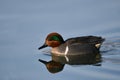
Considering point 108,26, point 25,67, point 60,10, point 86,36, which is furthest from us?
point 60,10

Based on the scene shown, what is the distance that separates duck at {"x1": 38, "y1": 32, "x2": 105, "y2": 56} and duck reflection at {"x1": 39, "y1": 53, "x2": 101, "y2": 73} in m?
0.18

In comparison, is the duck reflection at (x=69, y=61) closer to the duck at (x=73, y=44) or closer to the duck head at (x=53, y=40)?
the duck at (x=73, y=44)

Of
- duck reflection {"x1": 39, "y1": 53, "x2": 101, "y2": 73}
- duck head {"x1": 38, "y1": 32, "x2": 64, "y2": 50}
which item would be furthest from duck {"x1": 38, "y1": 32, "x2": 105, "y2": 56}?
duck reflection {"x1": 39, "y1": 53, "x2": 101, "y2": 73}

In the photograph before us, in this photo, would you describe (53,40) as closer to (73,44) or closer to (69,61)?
(73,44)

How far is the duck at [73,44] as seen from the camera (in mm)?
14008

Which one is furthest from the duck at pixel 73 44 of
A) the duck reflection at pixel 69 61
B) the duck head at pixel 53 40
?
the duck reflection at pixel 69 61

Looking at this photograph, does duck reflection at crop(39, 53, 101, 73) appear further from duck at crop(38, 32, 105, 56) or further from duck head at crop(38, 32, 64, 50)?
duck head at crop(38, 32, 64, 50)

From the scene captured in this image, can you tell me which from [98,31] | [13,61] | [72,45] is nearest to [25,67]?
[13,61]

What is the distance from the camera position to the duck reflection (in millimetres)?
13016

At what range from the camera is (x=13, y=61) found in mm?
13312

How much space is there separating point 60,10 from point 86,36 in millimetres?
2294

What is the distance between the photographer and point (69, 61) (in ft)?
44.7

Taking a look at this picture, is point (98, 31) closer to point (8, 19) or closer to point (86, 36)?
point (86, 36)

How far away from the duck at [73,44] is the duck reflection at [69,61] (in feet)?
0.58
